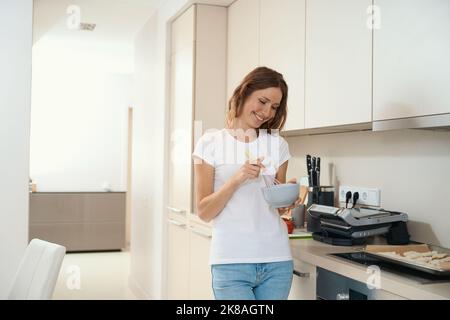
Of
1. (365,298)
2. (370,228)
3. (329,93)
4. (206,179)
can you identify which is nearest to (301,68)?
(329,93)

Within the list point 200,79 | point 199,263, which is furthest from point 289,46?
point 199,263

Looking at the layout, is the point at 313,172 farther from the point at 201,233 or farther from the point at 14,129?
the point at 14,129

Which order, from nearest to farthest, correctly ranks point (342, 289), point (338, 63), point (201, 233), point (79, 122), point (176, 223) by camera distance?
point (342, 289)
point (338, 63)
point (201, 233)
point (176, 223)
point (79, 122)

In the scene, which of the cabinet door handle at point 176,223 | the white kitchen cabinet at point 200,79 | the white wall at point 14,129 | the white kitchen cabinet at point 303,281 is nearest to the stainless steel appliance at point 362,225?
the white kitchen cabinet at point 303,281

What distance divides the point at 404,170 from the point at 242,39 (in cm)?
137

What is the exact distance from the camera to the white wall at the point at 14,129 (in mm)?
2662

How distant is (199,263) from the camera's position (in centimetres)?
304

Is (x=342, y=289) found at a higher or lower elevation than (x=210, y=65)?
lower

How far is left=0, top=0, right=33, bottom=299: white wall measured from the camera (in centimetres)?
266

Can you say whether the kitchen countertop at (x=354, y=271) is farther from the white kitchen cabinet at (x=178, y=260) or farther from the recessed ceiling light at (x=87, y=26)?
the recessed ceiling light at (x=87, y=26)

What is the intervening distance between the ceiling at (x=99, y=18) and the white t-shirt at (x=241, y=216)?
259 cm

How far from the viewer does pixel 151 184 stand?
4199 millimetres

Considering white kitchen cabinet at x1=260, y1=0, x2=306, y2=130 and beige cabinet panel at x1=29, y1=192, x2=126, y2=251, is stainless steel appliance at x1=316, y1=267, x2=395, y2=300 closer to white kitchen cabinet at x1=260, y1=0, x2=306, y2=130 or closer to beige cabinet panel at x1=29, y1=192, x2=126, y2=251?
white kitchen cabinet at x1=260, y1=0, x2=306, y2=130
